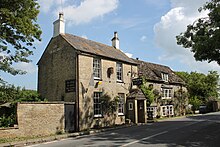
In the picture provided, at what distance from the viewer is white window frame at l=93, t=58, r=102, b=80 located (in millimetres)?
24184

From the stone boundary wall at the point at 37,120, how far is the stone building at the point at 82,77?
2232 millimetres

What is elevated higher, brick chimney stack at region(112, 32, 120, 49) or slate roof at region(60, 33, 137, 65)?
brick chimney stack at region(112, 32, 120, 49)

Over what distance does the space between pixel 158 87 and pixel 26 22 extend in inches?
969

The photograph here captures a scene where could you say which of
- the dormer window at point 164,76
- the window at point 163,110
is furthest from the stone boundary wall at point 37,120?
the dormer window at point 164,76

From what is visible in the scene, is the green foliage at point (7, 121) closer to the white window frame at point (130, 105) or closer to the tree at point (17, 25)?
the tree at point (17, 25)

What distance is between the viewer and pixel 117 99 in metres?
25.4

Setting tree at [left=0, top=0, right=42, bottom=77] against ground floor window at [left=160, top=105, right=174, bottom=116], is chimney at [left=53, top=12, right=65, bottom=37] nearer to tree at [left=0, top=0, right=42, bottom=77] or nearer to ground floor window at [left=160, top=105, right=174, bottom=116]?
tree at [left=0, top=0, right=42, bottom=77]

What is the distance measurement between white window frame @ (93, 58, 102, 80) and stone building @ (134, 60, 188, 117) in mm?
8787

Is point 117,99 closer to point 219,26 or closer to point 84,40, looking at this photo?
point 84,40

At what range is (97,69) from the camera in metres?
24.5

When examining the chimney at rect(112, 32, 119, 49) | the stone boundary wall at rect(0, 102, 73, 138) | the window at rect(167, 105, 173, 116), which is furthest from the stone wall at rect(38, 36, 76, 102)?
the window at rect(167, 105, 173, 116)

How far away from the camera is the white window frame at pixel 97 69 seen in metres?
24.2

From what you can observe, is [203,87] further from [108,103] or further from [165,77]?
[108,103]

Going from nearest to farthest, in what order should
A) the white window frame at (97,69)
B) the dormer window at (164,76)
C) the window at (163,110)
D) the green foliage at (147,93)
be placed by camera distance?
the white window frame at (97,69) < the green foliage at (147,93) < the window at (163,110) < the dormer window at (164,76)
